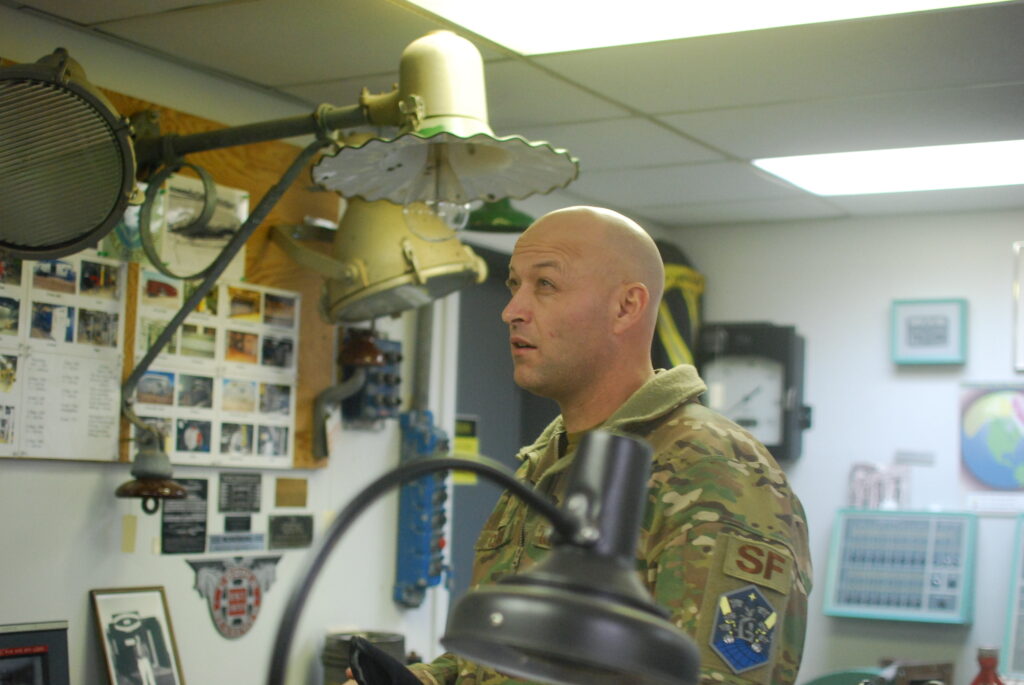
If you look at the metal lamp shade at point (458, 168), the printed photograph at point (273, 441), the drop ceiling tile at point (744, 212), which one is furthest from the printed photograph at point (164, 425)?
the drop ceiling tile at point (744, 212)

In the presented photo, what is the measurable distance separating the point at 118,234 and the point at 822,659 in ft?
11.0

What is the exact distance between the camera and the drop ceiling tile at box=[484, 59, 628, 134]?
3186 millimetres

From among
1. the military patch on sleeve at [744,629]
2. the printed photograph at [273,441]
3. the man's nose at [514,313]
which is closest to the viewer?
the military patch on sleeve at [744,629]

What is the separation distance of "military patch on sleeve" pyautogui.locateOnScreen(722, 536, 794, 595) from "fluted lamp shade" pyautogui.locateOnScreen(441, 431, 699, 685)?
0.59m

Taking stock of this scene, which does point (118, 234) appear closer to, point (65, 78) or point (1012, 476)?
point (65, 78)

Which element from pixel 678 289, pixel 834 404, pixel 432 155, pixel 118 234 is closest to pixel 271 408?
pixel 118 234

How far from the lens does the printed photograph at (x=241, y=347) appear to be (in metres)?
3.30

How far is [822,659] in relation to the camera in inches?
199

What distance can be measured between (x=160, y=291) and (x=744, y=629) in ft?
6.57

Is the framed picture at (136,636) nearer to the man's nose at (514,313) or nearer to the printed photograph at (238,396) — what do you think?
the printed photograph at (238,396)

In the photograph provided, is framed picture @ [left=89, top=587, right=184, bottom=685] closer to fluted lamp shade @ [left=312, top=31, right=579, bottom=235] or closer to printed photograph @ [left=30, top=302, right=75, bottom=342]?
printed photograph @ [left=30, top=302, right=75, bottom=342]

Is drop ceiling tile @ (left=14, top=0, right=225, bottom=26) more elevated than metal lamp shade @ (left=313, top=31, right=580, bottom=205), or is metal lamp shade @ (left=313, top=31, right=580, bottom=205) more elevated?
drop ceiling tile @ (left=14, top=0, right=225, bottom=26)

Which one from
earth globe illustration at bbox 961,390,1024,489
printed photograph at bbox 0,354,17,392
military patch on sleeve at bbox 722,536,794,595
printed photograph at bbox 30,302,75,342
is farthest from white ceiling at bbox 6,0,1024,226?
military patch on sleeve at bbox 722,536,794,595

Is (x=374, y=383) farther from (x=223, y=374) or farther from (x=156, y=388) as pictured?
(x=156, y=388)
